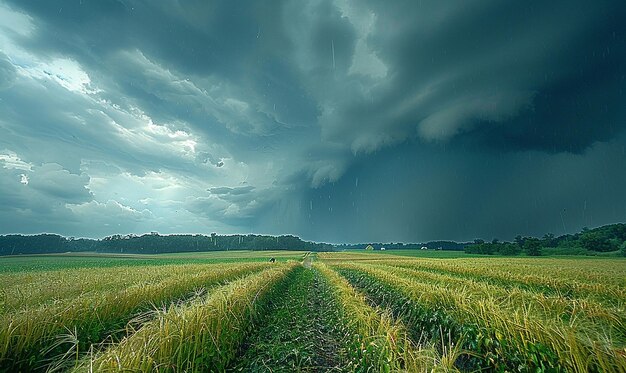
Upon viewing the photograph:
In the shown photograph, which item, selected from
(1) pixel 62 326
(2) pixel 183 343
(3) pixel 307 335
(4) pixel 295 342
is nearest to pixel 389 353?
(2) pixel 183 343

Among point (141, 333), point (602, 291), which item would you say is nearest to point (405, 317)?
point (141, 333)

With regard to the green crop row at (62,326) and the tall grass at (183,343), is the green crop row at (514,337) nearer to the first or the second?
the tall grass at (183,343)

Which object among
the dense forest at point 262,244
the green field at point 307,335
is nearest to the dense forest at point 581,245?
the dense forest at point 262,244

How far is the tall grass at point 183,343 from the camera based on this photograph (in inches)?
139

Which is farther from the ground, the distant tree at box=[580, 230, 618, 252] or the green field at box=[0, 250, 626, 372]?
the distant tree at box=[580, 230, 618, 252]

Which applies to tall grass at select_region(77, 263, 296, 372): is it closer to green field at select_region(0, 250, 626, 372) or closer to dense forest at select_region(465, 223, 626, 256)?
green field at select_region(0, 250, 626, 372)

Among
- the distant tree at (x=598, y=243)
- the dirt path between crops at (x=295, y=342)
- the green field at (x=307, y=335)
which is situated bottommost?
the dirt path between crops at (x=295, y=342)

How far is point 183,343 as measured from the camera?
4.69m

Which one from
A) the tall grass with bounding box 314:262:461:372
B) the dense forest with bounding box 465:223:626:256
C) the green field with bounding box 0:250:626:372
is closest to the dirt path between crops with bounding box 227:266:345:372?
the green field with bounding box 0:250:626:372

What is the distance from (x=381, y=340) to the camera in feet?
16.5

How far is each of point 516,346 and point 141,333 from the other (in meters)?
6.80

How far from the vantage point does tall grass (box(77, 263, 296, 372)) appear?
3543 millimetres

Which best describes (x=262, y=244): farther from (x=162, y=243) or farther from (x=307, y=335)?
(x=307, y=335)

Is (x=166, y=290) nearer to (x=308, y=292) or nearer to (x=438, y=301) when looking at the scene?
(x=308, y=292)
